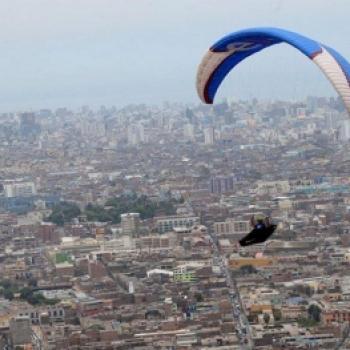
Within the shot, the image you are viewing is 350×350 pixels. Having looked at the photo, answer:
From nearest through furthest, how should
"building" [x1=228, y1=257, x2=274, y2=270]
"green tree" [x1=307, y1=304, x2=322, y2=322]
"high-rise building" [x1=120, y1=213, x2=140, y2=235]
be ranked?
"green tree" [x1=307, y1=304, x2=322, y2=322]
"building" [x1=228, y1=257, x2=274, y2=270]
"high-rise building" [x1=120, y1=213, x2=140, y2=235]

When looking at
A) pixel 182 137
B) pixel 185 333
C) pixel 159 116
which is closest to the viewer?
pixel 185 333

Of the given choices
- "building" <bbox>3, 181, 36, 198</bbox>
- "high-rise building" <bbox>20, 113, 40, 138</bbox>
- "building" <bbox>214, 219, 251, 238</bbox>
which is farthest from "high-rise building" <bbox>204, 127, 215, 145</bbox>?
"building" <bbox>214, 219, 251, 238</bbox>

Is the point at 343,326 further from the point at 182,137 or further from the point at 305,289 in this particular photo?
the point at 182,137

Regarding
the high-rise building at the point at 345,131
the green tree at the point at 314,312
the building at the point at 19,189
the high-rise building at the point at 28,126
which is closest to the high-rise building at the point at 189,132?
the high-rise building at the point at 28,126

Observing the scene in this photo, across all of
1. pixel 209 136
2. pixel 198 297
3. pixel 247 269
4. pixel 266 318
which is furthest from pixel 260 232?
pixel 209 136

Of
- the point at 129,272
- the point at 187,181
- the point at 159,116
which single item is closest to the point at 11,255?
the point at 129,272

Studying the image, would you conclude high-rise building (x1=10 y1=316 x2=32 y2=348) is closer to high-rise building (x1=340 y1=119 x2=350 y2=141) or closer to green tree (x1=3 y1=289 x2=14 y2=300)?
green tree (x1=3 y1=289 x2=14 y2=300)

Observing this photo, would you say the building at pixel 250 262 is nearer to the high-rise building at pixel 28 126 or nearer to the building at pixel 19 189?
the building at pixel 19 189
